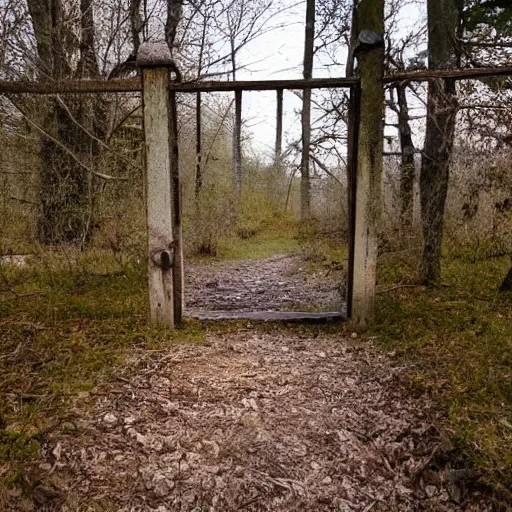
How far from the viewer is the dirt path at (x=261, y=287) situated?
538cm

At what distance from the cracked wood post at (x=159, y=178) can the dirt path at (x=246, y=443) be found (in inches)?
25.5

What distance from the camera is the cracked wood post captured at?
3.62 metres

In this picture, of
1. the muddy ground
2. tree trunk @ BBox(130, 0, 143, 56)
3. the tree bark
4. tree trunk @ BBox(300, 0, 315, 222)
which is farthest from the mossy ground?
tree trunk @ BBox(300, 0, 315, 222)

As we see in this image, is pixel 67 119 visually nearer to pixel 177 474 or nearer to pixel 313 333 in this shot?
pixel 313 333

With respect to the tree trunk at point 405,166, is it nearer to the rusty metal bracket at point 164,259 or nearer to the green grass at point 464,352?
the green grass at point 464,352

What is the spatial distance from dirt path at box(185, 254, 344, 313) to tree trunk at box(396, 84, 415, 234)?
121 cm

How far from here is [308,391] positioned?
3.13 m

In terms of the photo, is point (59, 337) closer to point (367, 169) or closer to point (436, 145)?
point (367, 169)

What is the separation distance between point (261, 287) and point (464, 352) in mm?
3469

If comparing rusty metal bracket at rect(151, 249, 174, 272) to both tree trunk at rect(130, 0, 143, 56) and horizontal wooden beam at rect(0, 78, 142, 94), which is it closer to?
horizontal wooden beam at rect(0, 78, 142, 94)

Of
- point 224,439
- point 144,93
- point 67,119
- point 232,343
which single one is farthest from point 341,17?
point 224,439

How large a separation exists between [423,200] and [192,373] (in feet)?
11.9

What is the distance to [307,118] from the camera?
42.7ft

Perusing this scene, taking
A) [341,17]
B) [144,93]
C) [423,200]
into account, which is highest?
[341,17]
